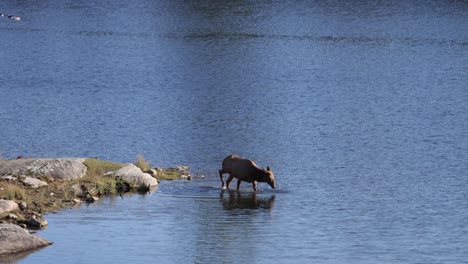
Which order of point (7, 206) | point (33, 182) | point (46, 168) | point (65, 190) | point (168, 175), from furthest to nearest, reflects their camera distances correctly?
point (168, 175), point (46, 168), point (65, 190), point (33, 182), point (7, 206)

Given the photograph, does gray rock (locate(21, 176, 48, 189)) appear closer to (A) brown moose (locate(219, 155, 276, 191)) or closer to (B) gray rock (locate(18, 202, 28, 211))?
(B) gray rock (locate(18, 202, 28, 211))

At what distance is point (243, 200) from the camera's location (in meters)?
38.6

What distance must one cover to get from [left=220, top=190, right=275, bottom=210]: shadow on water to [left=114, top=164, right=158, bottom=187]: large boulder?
241 centimetres

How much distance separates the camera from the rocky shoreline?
3362cm

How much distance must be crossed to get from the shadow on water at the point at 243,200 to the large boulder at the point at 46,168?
15.4 ft

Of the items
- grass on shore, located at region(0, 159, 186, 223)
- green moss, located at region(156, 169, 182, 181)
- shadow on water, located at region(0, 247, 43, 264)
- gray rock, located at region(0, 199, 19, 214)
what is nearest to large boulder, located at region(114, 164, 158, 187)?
grass on shore, located at region(0, 159, 186, 223)

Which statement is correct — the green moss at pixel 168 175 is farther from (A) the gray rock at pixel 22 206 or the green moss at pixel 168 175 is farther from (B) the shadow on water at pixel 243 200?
(A) the gray rock at pixel 22 206

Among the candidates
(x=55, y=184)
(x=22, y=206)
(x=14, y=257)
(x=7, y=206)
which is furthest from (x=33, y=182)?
(x=14, y=257)

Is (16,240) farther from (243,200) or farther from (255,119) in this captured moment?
(255,119)

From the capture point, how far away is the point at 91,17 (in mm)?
115750

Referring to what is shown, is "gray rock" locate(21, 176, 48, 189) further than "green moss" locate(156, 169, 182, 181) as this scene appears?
No

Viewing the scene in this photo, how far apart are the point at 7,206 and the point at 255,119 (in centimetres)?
2802

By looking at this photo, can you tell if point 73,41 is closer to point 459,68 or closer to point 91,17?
point 91,17

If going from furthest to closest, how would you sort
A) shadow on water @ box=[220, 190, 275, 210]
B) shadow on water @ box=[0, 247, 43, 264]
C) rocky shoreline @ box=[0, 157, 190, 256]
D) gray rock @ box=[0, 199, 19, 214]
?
shadow on water @ box=[220, 190, 275, 210] → rocky shoreline @ box=[0, 157, 190, 256] → gray rock @ box=[0, 199, 19, 214] → shadow on water @ box=[0, 247, 43, 264]
